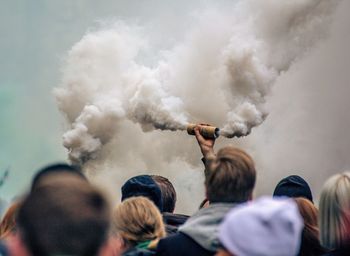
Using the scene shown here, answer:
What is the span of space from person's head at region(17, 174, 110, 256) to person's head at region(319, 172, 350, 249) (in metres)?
2.43

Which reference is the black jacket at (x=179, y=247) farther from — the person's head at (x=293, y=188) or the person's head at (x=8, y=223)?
the person's head at (x=293, y=188)

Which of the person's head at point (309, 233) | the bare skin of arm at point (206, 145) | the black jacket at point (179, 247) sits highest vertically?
the bare skin of arm at point (206, 145)

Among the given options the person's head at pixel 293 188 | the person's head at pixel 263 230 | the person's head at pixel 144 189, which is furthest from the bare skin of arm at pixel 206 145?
the person's head at pixel 263 230

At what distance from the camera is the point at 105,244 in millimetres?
2732

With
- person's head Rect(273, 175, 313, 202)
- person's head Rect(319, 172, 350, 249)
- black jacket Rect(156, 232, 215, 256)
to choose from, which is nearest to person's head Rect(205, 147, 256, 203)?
black jacket Rect(156, 232, 215, 256)

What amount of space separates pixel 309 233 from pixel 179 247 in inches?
70.7

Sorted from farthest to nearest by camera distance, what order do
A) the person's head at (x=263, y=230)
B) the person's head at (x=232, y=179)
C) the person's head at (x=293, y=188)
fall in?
the person's head at (x=293, y=188)
the person's head at (x=232, y=179)
the person's head at (x=263, y=230)

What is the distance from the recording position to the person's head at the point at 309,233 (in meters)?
5.64

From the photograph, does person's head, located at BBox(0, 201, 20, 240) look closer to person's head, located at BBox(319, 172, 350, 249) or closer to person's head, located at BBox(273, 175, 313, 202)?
person's head, located at BBox(319, 172, 350, 249)

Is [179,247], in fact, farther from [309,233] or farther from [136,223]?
[309,233]

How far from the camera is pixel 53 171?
297 cm

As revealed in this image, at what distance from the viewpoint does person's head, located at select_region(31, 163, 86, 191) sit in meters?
2.89

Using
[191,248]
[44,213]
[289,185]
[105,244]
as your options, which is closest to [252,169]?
[191,248]

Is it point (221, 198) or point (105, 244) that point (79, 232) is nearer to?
point (105, 244)
